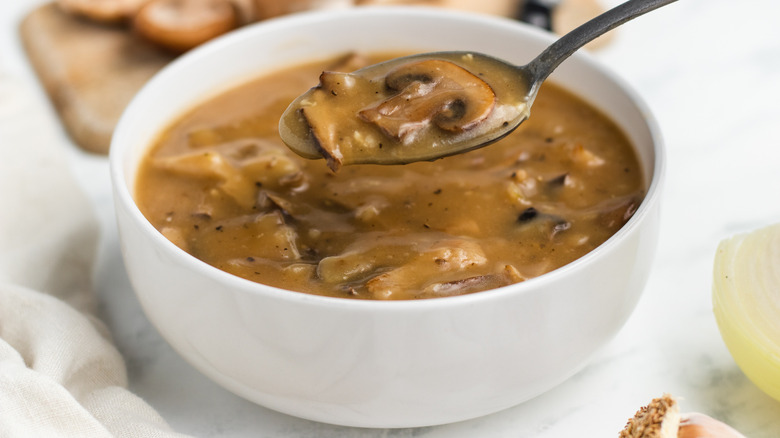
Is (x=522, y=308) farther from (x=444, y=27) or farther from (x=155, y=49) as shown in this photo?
(x=155, y=49)

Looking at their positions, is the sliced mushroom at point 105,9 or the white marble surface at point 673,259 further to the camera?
the sliced mushroom at point 105,9

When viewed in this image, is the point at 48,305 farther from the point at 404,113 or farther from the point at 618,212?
the point at 618,212

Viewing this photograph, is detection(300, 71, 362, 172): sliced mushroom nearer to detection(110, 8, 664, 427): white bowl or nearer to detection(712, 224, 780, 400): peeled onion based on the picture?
detection(110, 8, 664, 427): white bowl

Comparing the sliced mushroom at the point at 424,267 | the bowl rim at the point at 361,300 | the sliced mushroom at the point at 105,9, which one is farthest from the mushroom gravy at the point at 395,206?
the sliced mushroom at the point at 105,9

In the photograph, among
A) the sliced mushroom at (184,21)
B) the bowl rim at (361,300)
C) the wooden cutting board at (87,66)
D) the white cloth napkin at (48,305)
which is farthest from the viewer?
the sliced mushroom at (184,21)

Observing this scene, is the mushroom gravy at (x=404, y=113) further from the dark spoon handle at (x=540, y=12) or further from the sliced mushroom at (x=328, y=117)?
the dark spoon handle at (x=540, y=12)
